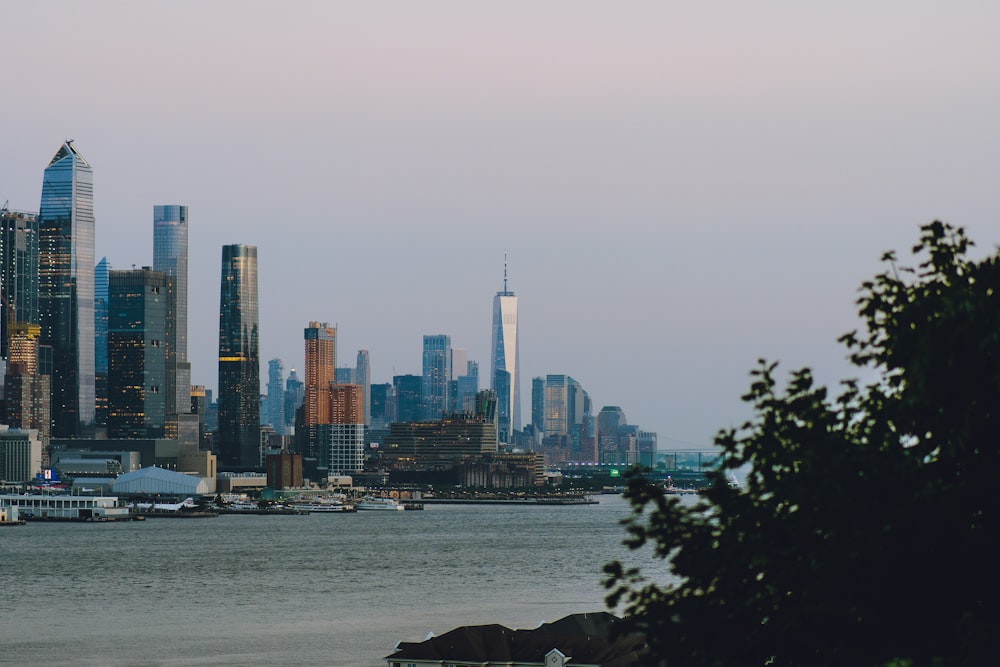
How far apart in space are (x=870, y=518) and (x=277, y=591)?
72.3 m

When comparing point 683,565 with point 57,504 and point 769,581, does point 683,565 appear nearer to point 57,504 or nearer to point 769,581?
point 769,581

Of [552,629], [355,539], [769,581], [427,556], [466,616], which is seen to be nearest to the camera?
[769,581]

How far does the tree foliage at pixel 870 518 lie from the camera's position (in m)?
10.2

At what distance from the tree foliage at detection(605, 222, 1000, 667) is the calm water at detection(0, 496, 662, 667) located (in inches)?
1563

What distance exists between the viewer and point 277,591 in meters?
80.3

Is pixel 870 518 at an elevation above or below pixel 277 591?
above

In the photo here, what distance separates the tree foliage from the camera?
33.3 feet

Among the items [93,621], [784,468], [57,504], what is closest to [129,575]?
[93,621]

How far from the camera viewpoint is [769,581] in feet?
35.8

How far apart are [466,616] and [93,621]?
15558 millimetres

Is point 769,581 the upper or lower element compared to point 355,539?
upper

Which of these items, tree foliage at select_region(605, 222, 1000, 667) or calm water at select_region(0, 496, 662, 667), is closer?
tree foliage at select_region(605, 222, 1000, 667)

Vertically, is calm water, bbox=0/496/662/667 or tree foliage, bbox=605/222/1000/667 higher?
tree foliage, bbox=605/222/1000/667

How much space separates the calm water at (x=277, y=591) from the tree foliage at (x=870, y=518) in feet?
130
